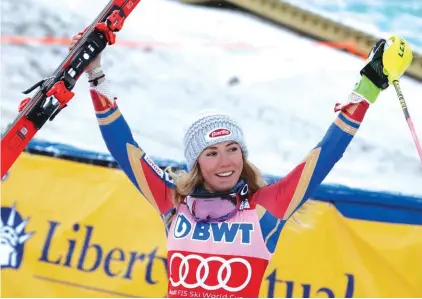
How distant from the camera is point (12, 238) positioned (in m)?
3.36

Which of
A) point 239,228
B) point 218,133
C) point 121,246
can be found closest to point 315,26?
point 121,246

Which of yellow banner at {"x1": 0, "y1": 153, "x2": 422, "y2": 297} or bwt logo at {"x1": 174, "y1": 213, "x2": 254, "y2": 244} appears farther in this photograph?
yellow banner at {"x1": 0, "y1": 153, "x2": 422, "y2": 297}

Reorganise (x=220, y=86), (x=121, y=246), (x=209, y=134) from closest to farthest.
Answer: (x=209, y=134)
(x=121, y=246)
(x=220, y=86)

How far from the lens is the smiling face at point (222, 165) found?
2.17m

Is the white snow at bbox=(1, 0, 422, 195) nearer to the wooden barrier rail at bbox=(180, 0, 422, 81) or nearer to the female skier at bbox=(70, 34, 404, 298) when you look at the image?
the wooden barrier rail at bbox=(180, 0, 422, 81)

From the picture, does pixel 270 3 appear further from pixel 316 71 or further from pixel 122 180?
pixel 122 180

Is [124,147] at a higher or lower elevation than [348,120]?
lower

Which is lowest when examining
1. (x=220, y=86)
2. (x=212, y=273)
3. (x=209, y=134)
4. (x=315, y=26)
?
(x=212, y=273)

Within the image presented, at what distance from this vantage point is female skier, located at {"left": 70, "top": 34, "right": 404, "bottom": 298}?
2.12m

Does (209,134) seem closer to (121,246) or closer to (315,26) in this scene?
(121,246)

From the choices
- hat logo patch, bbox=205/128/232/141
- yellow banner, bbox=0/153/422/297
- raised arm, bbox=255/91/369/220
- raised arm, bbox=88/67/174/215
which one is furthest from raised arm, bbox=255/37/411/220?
yellow banner, bbox=0/153/422/297

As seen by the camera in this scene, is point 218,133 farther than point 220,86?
No

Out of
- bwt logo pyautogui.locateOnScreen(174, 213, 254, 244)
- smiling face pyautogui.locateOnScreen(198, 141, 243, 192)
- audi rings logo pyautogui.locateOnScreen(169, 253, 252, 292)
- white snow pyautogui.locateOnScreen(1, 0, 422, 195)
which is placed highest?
white snow pyautogui.locateOnScreen(1, 0, 422, 195)

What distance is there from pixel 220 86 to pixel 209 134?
2.14 metres
